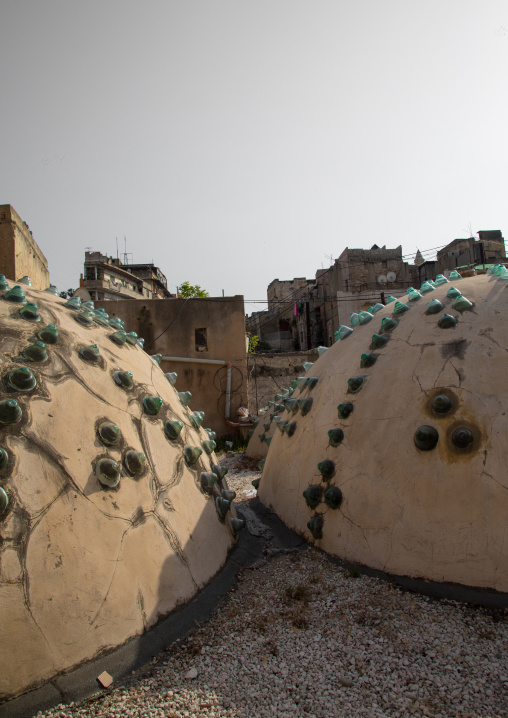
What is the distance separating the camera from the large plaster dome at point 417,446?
3.22 m

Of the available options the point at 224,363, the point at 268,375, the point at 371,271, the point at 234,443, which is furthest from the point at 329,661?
the point at 371,271

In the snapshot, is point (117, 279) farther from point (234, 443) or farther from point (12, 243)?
point (12, 243)

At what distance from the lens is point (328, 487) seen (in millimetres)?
3918

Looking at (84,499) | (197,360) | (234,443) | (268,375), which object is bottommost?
(234,443)

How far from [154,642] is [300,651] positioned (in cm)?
82

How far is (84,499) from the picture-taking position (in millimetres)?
2838

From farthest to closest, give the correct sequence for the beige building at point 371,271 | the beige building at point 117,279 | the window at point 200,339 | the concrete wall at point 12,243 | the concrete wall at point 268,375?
the beige building at point 117,279
the beige building at point 371,271
the concrete wall at point 268,375
the window at point 200,339
the concrete wall at point 12,243

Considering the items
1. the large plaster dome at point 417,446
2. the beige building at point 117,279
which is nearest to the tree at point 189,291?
the beige building at point 117,279

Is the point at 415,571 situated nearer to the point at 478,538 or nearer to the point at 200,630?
the point at 478,538

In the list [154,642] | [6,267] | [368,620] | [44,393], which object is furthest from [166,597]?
[6,267]

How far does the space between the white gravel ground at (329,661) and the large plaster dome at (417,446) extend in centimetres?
31

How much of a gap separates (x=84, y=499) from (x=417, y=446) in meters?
2.17

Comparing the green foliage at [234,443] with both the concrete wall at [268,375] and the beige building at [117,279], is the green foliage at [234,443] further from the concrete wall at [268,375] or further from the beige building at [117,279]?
the beige building at [117,279]

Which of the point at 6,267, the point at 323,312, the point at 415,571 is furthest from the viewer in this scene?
the point at 323,312
